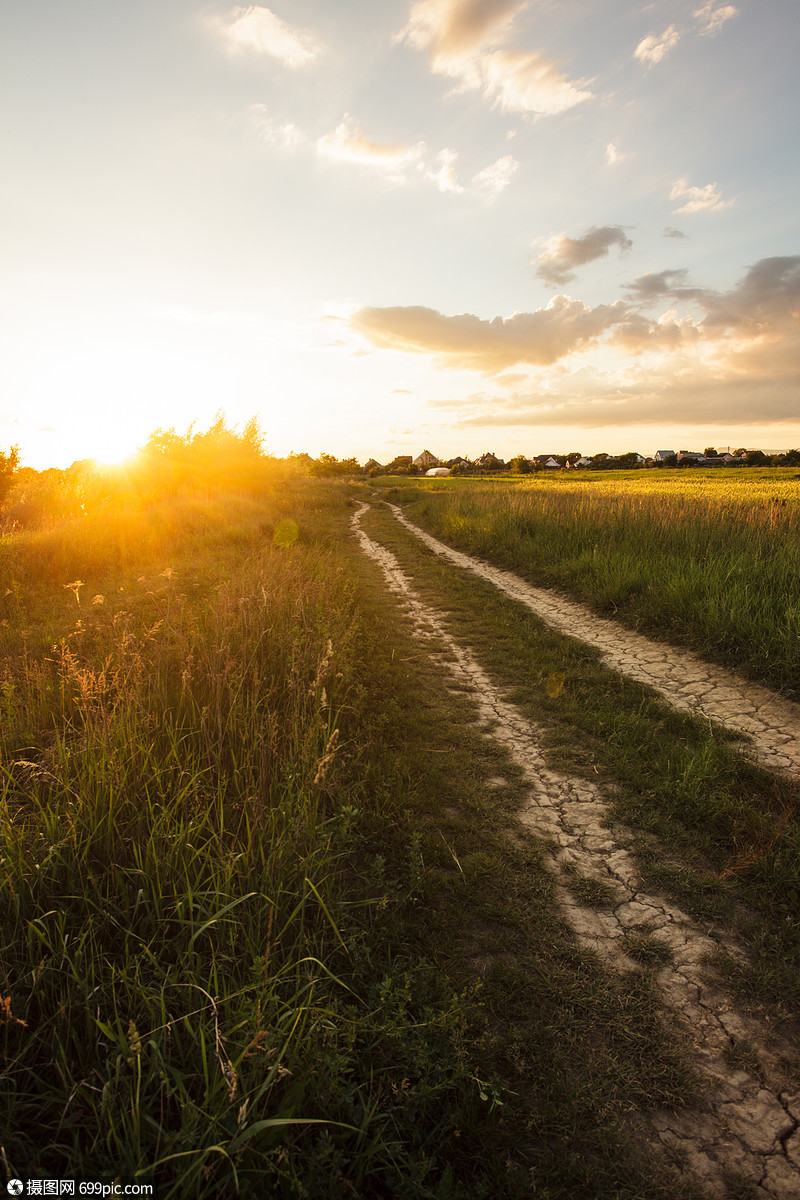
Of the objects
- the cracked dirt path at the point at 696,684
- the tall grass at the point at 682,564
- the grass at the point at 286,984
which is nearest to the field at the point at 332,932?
the grass at the point at 286,984

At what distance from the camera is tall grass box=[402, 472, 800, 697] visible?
6.69m

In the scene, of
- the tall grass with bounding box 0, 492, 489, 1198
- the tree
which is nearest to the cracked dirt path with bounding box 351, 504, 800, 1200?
the tall grass with bounding box 0, 492, 489, 1198

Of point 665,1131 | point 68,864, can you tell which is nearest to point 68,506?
point 68,864

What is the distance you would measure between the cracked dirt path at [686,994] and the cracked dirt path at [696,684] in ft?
6.13

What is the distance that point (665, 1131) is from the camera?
6.63 ft

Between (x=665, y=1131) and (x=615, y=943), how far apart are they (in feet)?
2.90

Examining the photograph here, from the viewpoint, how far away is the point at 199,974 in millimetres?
2168

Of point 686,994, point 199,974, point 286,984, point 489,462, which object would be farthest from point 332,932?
point 489,462

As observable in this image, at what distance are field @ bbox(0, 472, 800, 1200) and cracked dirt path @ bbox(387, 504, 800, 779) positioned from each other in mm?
388

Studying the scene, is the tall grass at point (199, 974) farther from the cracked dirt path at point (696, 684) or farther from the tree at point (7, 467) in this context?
the tree at point (7, 467)

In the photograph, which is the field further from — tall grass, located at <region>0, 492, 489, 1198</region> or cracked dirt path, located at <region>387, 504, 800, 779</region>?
cracked dirt path, located at <region>387, 504, 800, 779</region>

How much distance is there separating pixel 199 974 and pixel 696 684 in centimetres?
591

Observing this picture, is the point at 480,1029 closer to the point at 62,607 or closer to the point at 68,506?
the point at 62,607

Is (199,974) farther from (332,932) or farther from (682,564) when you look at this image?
(682,564)
